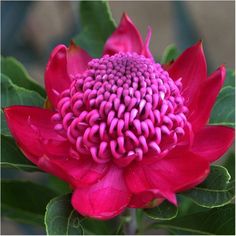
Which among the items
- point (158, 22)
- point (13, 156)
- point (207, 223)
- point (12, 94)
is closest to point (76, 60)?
point (12, 94)

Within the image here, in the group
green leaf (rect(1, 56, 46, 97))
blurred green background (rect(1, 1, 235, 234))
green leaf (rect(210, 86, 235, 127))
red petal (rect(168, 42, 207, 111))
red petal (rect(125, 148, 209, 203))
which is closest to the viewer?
red petal (rect(125, 148, 209, 203))

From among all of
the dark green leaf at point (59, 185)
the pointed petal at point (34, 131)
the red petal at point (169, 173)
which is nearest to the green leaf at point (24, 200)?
the dark green leaf at point (59, 185)

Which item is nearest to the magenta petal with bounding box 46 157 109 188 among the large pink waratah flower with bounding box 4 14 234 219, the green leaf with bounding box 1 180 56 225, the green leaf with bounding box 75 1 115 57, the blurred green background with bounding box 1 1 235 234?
the large pink waratah flower with bounding box 4 14 234 219

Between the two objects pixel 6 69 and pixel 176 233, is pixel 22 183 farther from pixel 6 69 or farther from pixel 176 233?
pixel 176 233

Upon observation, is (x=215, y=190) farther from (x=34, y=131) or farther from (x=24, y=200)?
(x=24, y=200)

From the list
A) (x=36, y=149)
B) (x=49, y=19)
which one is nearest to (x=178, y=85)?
(x=36, y=149)

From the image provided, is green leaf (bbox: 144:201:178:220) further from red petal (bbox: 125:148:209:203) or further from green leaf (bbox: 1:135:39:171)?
green leaf (bbox: 1:135:39:171)

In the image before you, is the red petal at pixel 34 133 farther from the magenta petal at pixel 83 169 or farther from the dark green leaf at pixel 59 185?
the dark green leaf at pixel 59 185
